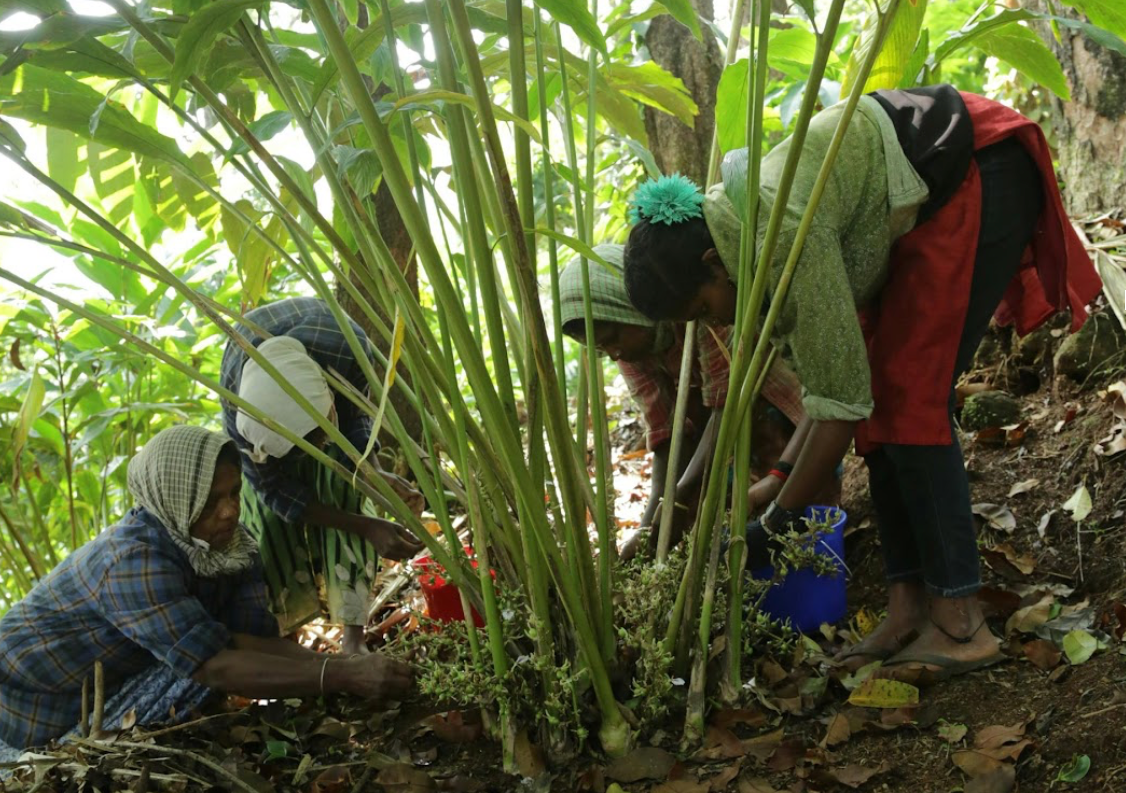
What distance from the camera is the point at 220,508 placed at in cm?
183

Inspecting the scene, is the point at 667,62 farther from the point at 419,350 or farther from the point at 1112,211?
the point at 419,350

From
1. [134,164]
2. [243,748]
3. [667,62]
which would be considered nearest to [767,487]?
[243,748]

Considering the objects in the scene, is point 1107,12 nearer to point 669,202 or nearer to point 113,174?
point 669,202

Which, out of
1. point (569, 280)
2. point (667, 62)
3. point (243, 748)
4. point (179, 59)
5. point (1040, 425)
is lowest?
point (243, 748)

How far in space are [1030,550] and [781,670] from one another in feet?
2.03

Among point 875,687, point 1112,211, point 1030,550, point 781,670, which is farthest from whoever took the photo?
point 1112,211

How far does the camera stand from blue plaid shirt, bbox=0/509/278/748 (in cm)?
172

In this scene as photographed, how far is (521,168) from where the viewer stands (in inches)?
48.4

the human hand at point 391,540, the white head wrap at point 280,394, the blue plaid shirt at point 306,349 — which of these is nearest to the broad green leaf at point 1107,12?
the white head wrap at point 280,394

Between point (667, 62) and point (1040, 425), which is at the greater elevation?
point (667, 62)

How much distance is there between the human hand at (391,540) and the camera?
2.01m

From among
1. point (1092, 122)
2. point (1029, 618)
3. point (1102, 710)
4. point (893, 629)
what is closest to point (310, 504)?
point (893, 629)

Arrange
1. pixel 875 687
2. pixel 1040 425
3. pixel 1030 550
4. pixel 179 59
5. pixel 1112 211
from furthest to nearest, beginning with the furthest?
1. pixel 1112 211
2. pixel 1040 425
3. pixel 1030 550
4. pixel 875 687
5. pixel 179 59

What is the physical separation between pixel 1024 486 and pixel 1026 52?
0.91 m
